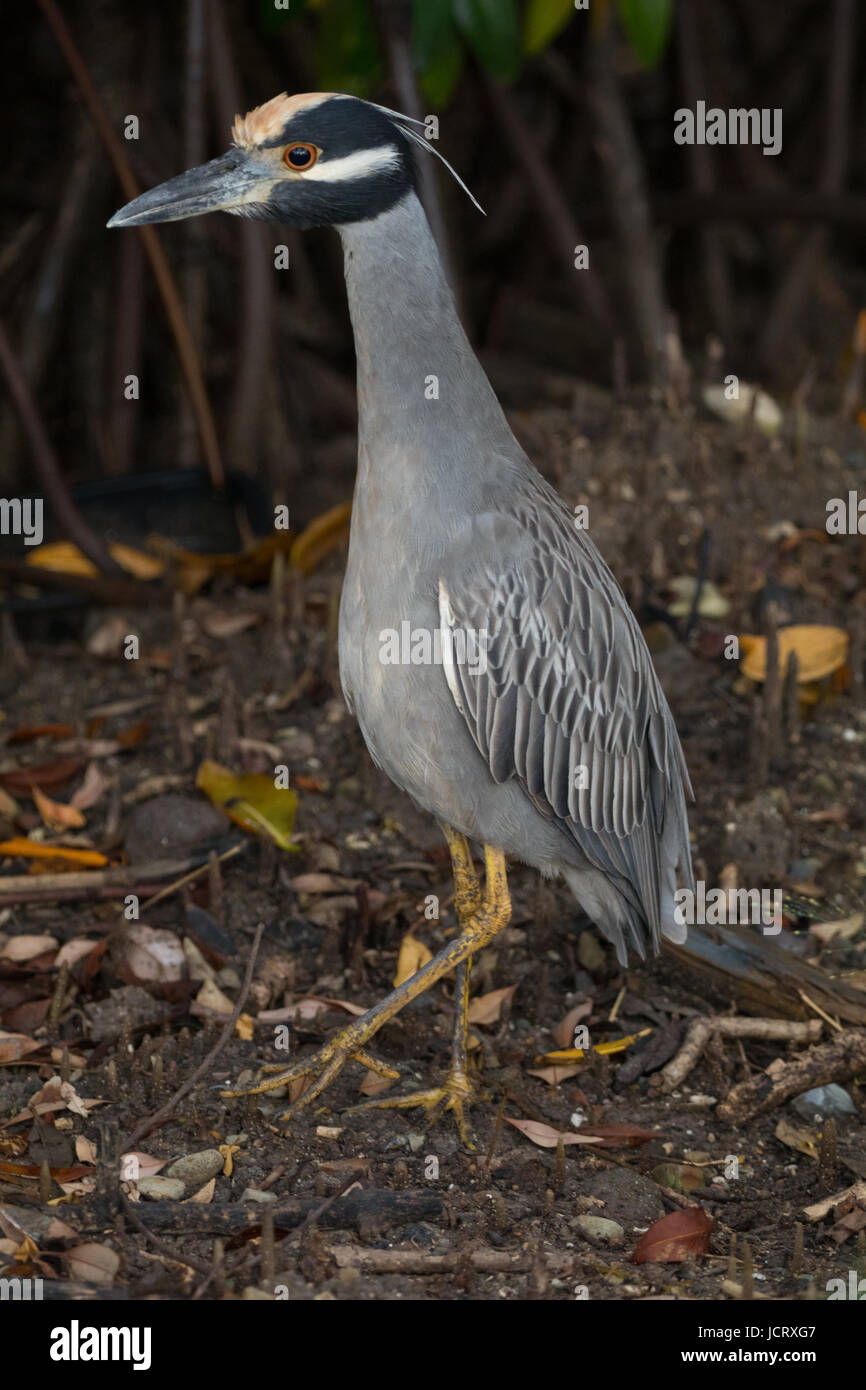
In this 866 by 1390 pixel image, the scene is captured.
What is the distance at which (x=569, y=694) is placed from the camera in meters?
3.64

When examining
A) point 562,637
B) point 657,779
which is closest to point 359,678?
point 562,637

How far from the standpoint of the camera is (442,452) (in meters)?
3.43

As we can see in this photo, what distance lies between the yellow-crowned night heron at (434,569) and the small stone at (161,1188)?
0.37 meters

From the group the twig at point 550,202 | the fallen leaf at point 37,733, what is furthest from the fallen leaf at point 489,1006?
the twig at point 550,202

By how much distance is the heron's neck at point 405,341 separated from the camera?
3398mm

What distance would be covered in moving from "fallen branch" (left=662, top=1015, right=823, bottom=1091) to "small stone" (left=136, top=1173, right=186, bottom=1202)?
1.20 metres

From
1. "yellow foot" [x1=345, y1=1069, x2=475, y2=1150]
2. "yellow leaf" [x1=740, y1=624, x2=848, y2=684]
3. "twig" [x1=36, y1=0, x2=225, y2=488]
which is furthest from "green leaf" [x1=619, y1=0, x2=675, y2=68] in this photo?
"yellow foot" [x1=345, y1=1069, x2=475, y2=1150]

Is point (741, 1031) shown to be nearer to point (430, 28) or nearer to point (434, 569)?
point (434, 569)

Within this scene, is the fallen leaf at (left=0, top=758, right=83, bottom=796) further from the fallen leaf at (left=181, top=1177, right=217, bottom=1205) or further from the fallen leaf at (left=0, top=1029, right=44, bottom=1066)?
the fallen leaf at (left=181, top=1177, right=217, bottom=1205)

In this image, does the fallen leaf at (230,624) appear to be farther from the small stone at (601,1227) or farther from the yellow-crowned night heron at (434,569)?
the small stone at (601,1227)

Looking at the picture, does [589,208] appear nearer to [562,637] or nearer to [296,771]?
[296,771]

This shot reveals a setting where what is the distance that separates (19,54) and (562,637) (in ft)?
17.8

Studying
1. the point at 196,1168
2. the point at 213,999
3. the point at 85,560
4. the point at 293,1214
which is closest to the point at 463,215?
the point at 85,560

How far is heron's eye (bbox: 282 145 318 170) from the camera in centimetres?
330
